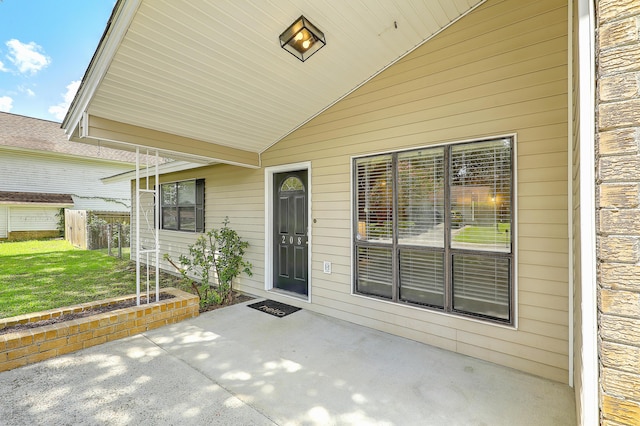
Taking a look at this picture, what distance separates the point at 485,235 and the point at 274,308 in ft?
10.0

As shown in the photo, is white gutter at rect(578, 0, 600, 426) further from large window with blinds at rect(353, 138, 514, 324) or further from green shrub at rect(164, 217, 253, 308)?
green shrub at rect(164, 217, 253, 308)

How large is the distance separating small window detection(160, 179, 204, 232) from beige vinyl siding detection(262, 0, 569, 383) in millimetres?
3860

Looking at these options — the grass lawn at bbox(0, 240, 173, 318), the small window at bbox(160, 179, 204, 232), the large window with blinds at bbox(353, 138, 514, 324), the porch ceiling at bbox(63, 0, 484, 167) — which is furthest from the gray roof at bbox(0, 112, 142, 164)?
the large window with blinds at bbox(353, 138, 514, 324)

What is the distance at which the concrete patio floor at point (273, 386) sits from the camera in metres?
2.03

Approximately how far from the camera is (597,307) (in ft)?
3.57

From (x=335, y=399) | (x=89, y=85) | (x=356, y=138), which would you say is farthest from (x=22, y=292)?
(x=356, y=138)

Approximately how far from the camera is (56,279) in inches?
222

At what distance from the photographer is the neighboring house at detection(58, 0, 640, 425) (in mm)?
2504

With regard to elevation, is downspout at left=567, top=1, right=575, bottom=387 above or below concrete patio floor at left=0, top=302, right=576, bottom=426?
above

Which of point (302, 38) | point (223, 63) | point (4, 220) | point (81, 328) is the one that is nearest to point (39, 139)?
point (4, 220)

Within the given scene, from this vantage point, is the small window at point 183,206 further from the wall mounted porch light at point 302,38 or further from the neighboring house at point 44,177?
the neighboring house at point 44,177

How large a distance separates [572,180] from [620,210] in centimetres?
174

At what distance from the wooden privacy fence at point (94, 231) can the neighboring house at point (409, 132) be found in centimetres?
763

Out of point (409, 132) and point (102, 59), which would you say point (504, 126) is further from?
point (102, 59)
